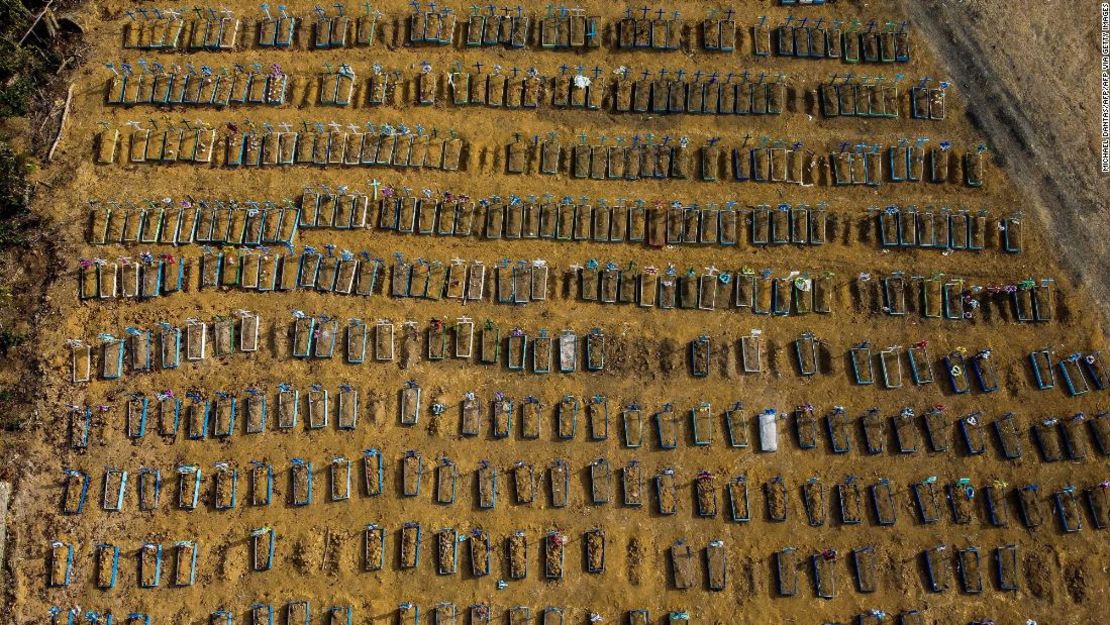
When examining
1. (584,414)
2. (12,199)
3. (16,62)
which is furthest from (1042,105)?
(16,62)

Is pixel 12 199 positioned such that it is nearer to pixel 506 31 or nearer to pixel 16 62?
pixel 16 62

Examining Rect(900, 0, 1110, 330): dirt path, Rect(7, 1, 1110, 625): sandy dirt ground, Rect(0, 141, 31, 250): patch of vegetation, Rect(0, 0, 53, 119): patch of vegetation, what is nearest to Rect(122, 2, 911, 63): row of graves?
Rect(7, 1, 1110, 625): sandy dirt ground

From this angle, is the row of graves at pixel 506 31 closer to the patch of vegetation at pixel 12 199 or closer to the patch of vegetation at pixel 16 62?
the patch of vegetation at pixel 16 62

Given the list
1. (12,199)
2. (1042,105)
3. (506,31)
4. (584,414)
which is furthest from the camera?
(506,31)

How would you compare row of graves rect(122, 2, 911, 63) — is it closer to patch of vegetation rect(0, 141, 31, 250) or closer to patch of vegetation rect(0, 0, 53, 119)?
patch of vegetation rect(0, 0, 53, 119)

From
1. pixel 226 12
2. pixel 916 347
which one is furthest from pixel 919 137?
pixel 226 12

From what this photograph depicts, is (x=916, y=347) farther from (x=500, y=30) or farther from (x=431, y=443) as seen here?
(x=500, y=30)
